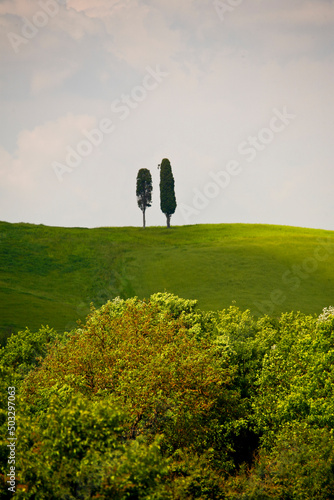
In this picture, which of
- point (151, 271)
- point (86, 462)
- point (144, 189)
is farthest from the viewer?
point (144, 189)

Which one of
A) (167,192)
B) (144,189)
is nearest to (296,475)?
(167,192)

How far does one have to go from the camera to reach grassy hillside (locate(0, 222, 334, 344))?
74625 millimetres

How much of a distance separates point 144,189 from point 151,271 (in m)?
54.1

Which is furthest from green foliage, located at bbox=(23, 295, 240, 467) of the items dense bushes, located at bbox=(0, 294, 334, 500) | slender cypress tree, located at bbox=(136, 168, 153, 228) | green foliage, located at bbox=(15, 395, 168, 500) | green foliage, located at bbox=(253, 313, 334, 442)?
slender cypress tree, located at bbox=(136, 168, 153, 228)

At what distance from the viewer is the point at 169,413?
32.1 meters

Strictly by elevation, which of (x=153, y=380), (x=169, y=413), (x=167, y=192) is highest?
(x=167, y=192)

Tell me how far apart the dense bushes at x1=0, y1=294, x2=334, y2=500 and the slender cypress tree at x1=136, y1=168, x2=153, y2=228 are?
3697 inches

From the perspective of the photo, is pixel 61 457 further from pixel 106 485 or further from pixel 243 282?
pixel 243 282

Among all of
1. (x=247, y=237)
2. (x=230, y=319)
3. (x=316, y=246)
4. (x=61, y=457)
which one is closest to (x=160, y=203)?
(x=247, y=237)

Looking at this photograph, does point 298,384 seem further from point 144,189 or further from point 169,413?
point 144,189

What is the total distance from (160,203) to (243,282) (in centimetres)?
5602

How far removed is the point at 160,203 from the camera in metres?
135

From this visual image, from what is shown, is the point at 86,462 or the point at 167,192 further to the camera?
the point at 167,192

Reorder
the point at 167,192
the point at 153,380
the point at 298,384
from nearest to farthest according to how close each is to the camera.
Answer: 1. the point at 153,380
2. the point at 298,384
3. the point at 167,192
